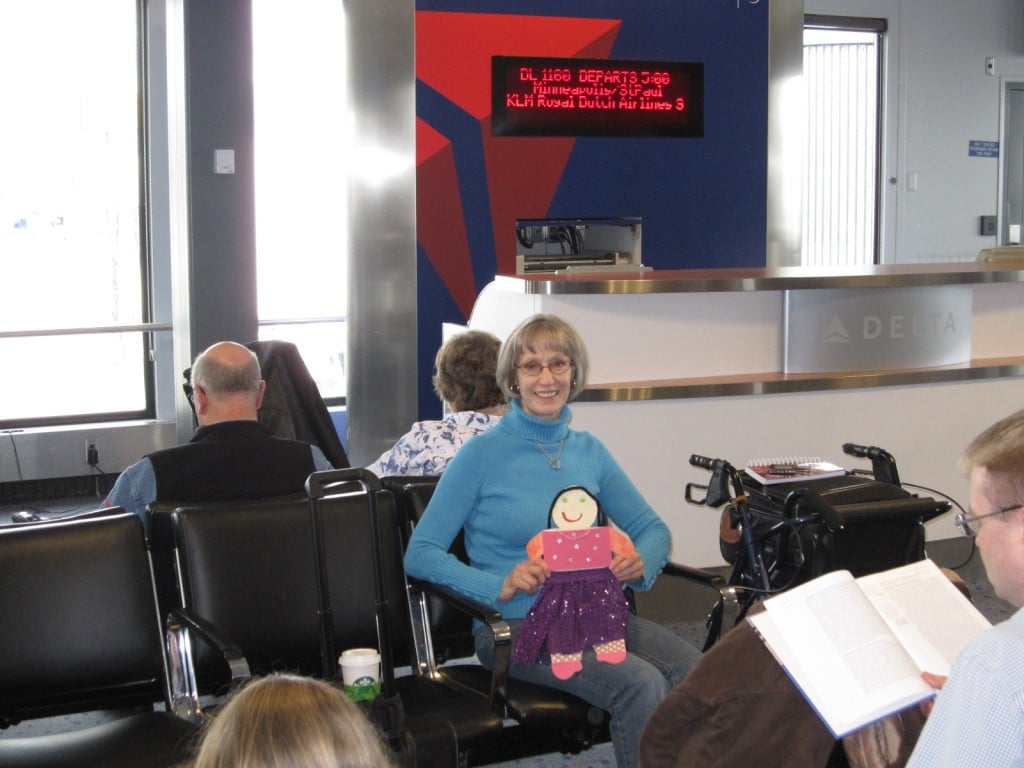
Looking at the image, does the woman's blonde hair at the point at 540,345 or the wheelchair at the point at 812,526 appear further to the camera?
the wheelchair at the point at 812,526

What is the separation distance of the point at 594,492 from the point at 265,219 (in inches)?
176

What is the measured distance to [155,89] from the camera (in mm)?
6461

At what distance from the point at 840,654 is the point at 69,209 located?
5.83 m

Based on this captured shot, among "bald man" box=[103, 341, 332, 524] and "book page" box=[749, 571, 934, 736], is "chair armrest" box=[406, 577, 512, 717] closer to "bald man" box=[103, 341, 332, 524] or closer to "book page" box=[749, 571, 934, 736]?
"bald man" box=[103, 341, 332, 524]

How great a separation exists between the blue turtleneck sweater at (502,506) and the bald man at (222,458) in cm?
45

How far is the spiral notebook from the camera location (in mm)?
3402

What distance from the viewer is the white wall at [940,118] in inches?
336

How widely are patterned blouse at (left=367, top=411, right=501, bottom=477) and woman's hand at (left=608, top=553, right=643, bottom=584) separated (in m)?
0.75

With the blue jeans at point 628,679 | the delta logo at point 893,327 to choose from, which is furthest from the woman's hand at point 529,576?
the delta logo at point 893,327

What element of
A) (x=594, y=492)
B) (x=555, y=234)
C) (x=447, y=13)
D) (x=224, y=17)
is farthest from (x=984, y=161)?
(x=594, y=492)

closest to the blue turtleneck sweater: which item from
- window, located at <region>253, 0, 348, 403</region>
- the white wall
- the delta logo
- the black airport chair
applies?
the black airport chair

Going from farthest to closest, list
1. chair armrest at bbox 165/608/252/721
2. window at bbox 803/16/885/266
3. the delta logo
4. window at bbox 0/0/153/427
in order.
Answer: window at bbox 803/16/885/266 → window at bbox 0/0/153/427 → the delta logo → chair armrest at bbox 165/608/252/721

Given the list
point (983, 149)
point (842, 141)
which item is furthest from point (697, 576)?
point (983, 149)

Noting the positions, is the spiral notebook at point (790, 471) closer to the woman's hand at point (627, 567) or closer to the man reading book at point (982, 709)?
the woman's hand at point (627, 567)
